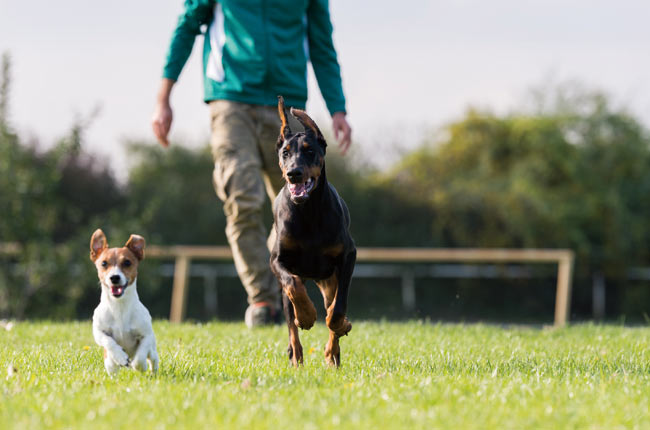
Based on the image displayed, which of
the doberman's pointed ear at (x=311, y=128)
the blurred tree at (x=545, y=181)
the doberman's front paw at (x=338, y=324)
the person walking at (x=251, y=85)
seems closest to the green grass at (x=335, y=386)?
the doberman's front paw at (x=338, y=324)

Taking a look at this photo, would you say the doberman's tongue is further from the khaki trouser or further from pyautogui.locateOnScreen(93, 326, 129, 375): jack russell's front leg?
the khaki trouser

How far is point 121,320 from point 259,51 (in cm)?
288

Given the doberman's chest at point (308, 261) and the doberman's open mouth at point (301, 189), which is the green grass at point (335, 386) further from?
the doberman's open mouth at point (301, 189)

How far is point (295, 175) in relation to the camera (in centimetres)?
378

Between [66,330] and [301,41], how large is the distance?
9.65 feet

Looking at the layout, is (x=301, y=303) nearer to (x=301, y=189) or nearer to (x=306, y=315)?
(x=306, y=315)

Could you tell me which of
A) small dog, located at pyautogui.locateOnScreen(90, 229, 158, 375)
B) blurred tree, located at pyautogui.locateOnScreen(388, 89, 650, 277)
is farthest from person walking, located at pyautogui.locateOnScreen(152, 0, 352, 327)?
blurred tree, located at pyautogui.locateOnScreen(388, 89, 650, 277)

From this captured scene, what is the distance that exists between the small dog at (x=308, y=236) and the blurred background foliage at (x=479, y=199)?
9.48 metres

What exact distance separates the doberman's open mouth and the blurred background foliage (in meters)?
9.77

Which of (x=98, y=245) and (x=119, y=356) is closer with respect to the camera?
(x=119, y=356)

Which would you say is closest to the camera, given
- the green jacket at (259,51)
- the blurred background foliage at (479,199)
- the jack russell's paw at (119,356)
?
the jack russell's paw at (119,356)

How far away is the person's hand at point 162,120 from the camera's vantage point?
5.95 m

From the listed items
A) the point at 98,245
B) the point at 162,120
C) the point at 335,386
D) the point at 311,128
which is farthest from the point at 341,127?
the point at 335,386

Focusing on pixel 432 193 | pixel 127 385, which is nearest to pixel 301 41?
pixel 127 385
